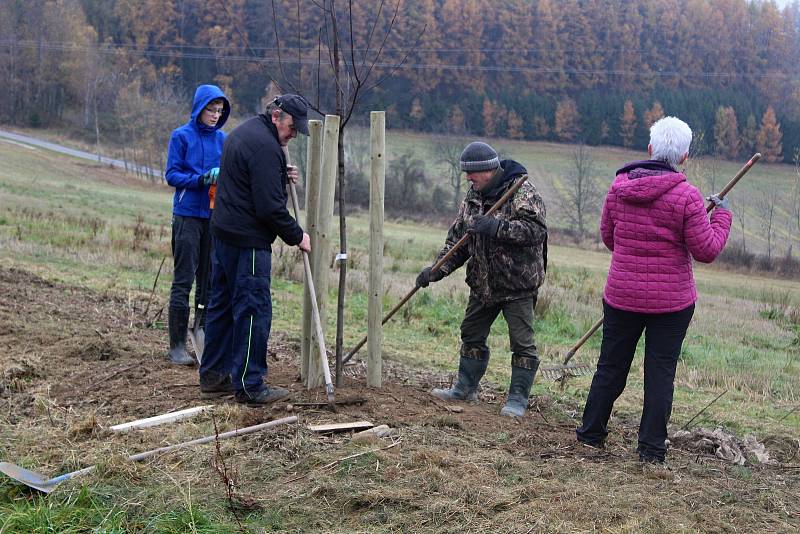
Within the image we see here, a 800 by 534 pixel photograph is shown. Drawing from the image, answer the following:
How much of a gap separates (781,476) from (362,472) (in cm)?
271

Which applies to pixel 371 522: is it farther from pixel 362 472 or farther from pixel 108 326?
pixel 108 326

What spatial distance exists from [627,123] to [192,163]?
5532 centimetres

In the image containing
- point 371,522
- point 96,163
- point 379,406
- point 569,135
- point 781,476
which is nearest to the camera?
point 371,522

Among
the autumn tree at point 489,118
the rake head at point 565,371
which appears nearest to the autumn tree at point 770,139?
the autumn tree at point 489,118

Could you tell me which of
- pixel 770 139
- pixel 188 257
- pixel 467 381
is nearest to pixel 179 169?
pixel 188 257

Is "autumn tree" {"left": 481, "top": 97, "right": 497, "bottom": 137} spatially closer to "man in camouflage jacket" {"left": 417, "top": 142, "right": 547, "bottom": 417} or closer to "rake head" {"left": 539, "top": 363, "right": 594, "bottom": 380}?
"rake head" {"left": 539, "top": 363, "right": 594, "bottom": 380}

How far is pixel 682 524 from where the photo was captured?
156 inches

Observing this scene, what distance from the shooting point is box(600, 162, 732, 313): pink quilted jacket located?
15.9 ft

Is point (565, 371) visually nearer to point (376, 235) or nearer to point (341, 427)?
point (376, 235)

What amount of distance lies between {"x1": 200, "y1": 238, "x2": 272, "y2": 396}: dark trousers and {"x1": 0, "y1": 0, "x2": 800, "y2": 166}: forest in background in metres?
50.3

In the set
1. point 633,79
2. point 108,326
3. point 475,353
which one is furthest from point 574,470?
point 633,79

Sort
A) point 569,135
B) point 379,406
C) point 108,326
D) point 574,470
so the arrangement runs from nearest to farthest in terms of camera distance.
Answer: point 574,470 → point 379,406 → point 108,326 → point 569,135

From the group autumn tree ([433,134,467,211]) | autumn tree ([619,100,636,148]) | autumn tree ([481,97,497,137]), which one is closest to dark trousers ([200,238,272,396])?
autumn tree ([433,134,467,211])

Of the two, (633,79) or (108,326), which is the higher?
(633,79)
